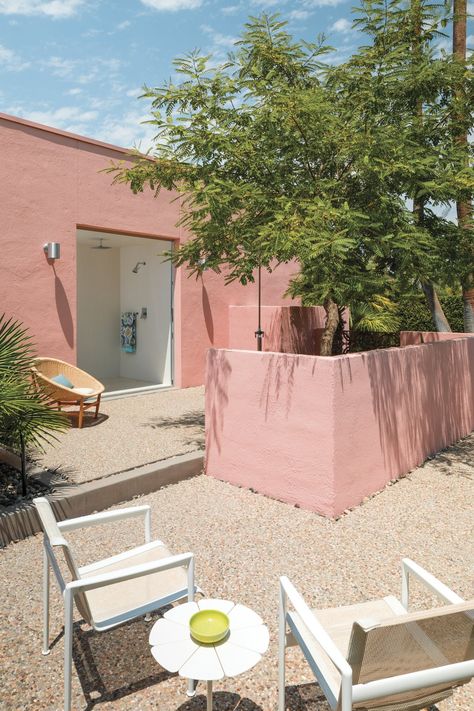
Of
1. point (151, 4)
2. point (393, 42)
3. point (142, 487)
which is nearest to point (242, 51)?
point (393, 42)

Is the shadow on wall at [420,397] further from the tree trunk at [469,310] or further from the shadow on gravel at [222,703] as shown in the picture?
the shadow on gravel at [222,703]

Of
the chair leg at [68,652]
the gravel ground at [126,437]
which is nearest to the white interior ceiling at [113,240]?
the gravel ground at [126,437]

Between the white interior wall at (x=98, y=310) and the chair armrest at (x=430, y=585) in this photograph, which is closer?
the chair armrest at (x=430, y=585)

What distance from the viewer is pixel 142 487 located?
18.4 feet

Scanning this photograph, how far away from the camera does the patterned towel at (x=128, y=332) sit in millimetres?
12703

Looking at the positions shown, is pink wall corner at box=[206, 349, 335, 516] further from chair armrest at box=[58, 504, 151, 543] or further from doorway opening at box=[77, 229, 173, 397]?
doorway opening at box=[77, 229, 173, 397]

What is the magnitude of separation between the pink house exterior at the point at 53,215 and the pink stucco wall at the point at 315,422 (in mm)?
4302

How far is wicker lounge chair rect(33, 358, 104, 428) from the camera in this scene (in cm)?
779

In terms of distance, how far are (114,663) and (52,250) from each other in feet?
24.0

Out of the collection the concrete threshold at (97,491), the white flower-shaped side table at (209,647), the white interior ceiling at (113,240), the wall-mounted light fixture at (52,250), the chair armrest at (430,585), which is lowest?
the concrete threshold at (97,491)

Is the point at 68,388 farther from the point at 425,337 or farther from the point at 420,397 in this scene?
the point at 425,337

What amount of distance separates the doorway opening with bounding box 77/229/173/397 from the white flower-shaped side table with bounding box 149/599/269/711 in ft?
29.5

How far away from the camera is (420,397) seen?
6.78 metres

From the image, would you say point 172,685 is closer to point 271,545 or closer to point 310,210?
point 271,545
